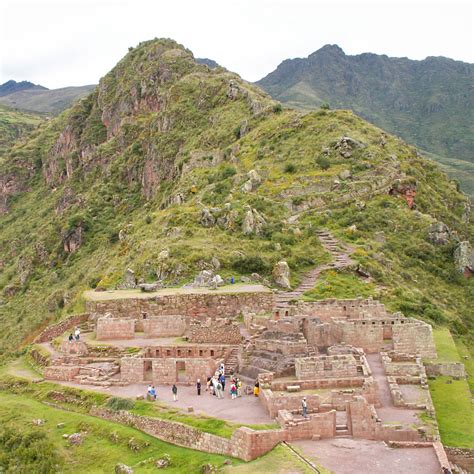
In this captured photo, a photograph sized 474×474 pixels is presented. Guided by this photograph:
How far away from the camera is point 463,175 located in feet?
491

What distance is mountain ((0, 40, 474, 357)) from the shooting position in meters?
45.0

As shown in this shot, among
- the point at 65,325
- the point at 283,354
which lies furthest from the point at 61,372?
the point at 283,354

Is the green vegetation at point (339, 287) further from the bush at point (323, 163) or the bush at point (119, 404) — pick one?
the bush at point (323, 163)

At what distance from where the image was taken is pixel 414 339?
28.7m

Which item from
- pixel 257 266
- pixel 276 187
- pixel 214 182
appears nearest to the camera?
pixel 257 266

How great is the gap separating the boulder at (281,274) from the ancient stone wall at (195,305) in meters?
5.09

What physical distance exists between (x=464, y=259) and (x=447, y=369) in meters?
26.3

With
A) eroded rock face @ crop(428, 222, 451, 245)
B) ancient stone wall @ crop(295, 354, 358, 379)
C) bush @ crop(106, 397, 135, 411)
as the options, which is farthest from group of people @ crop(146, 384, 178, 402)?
eroded rock face @ crop(428, 222, 451, 245)

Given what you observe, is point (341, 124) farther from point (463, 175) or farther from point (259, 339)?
point (463, 175)

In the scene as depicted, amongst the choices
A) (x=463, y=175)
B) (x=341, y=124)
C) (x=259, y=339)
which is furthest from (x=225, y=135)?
(x=463, y=175)

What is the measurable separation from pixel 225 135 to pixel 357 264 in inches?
1881

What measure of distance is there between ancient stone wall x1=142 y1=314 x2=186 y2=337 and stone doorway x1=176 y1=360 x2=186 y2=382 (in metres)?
5.37

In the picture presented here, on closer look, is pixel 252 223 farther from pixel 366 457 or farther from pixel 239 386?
pixel 366 457

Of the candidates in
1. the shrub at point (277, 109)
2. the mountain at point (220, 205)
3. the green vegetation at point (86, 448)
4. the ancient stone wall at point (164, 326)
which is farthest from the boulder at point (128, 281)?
the shrub at point (277, 109)
